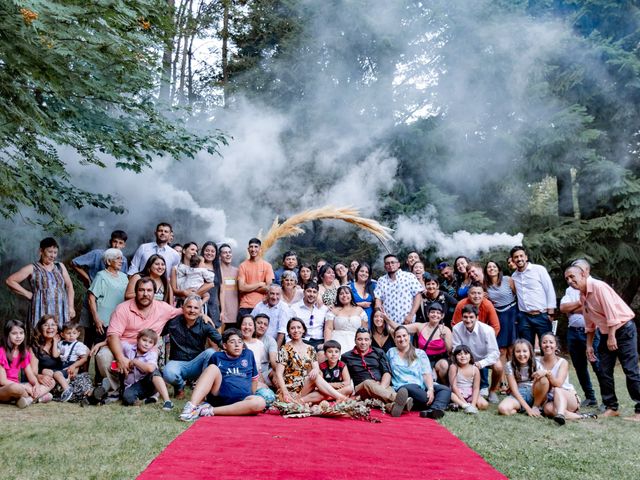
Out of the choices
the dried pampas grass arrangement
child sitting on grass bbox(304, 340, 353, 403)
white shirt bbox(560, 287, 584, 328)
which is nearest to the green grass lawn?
child sitting on grass bbox(304, 340, 353, 403)

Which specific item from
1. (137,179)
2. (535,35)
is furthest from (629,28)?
(137,179)

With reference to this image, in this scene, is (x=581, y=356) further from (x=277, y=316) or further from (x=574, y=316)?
(x=277, y=316)

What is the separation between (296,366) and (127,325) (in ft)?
5.37

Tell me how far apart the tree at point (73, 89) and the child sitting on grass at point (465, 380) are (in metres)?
3.95

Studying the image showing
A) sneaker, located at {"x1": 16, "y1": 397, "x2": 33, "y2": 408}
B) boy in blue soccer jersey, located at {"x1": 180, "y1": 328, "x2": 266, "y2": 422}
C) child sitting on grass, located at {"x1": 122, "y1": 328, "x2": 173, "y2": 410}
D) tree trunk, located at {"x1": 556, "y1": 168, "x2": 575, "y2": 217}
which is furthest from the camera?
tree trunk, located at {"x1": 556, "y1": 168, "x2": 575, "y2": 217}

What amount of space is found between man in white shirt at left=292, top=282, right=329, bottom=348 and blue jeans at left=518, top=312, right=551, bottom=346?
2177 millimetres

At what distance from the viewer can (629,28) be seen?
1302cm

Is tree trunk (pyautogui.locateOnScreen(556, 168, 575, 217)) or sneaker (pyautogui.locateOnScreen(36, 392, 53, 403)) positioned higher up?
tree trunk (pyautogui.locateOnScreen(556, 168, 575, 217))

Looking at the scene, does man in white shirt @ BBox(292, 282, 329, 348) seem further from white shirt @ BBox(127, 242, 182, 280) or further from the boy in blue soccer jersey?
white shirt @ BBox(127, 242, 182, 280)

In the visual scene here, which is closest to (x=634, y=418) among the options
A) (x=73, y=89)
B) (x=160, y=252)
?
(x=160, y=252)

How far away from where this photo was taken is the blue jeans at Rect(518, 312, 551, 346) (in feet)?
22.9

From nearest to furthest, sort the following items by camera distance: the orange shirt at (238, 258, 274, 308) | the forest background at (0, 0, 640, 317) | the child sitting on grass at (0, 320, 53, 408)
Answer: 1. the child sitting on grass at (0, 320, 53, 408)
2. the orange shirt at (238, 258, 274, 308)
3. the forest background at (0, 0, 640, 317)

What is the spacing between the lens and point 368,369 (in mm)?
6203

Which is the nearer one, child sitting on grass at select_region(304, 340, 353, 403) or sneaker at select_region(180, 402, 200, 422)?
sneaker at select_region(180, 402, 200, 422)
